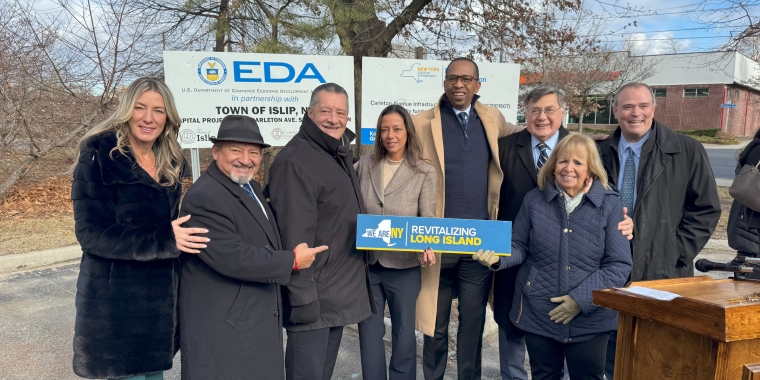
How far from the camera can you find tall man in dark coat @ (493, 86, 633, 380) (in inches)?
135

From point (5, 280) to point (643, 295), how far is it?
24.0 ft

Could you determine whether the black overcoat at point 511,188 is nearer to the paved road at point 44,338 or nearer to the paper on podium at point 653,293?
the paved road at point 44,338

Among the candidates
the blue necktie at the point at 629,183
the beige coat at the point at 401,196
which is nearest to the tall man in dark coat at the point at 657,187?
the blue necktie at the point at 629,183

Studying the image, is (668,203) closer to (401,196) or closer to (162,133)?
(401,196)

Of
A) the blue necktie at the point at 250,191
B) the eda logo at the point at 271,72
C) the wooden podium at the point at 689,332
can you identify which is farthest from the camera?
the eda logo at the point at 271,72

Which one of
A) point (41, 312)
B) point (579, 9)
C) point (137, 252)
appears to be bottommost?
point (41, 312)

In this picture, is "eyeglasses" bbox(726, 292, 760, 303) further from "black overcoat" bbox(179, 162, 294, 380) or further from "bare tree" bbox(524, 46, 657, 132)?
"bare tree" bbox(524, 46, 657, 132)

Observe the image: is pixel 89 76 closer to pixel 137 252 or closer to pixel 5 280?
pixel 5 280

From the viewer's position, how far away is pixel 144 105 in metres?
2.60

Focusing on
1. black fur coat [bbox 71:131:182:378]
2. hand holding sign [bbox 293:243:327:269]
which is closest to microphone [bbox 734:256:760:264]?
hand holding sign [bbox 293:243:327:269]

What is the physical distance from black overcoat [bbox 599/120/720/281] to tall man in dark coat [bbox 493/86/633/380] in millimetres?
403

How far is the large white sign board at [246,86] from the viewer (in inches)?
215

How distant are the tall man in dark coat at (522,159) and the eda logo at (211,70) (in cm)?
343

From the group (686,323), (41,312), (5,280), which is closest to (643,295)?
(686,323)
